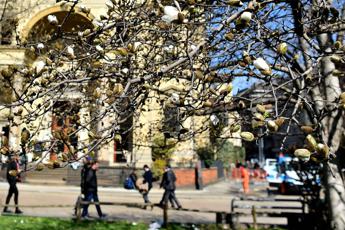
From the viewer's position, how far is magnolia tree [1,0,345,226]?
3441 millimetres

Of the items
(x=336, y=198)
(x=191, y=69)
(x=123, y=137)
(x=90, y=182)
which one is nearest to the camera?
(x=191, y=69)

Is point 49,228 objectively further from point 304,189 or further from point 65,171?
point 65,171

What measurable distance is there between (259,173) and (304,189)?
2788 centimetres

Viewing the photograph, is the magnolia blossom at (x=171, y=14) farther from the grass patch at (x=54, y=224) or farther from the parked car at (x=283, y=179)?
the parked car at (x=283, y=179)

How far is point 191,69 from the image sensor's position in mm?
3703

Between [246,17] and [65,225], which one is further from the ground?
[246,17]

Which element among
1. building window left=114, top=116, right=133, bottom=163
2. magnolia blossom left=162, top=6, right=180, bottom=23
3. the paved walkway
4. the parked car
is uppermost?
magnolia blossom left=162, top=6, right=180, bottom=23

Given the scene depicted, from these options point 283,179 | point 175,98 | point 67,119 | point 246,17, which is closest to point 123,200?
point 283,179

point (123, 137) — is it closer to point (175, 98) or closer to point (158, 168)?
point (175, 98)

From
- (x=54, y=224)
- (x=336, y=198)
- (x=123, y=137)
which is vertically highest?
(x=123, y=137)

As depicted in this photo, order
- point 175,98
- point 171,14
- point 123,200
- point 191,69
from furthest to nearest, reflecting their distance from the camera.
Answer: point 123,200
point 175,98
point 191,69
point 171,14

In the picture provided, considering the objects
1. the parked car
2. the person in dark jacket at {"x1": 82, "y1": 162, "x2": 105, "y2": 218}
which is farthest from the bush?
the person in dark jacket at {"x1": 82, "y1": 162, "x2": 105, "y2": 218}

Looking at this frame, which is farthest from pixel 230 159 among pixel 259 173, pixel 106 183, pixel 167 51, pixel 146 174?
pixel 167 51

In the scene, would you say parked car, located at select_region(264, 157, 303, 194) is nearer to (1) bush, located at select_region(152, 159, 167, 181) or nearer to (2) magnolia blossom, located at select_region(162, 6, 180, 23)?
(1) bush, located at select_region(152, 159, 167, 181)
